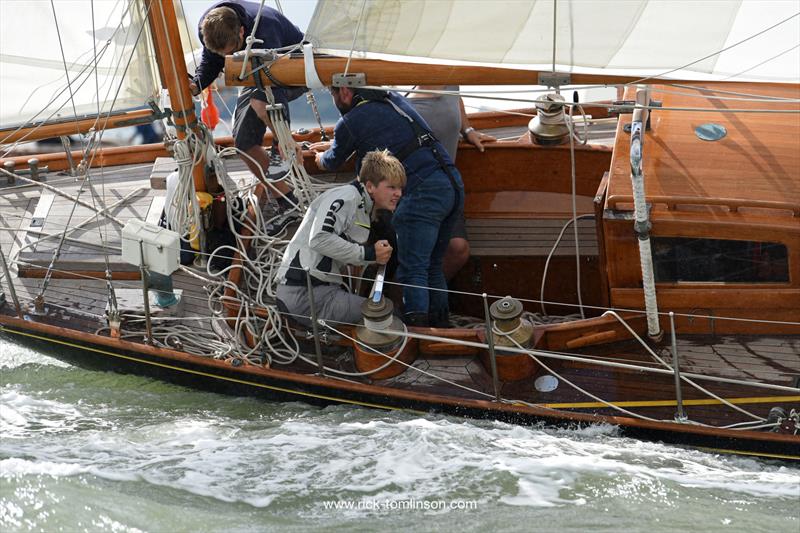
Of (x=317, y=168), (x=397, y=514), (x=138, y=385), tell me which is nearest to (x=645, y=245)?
(x=397, y=514)

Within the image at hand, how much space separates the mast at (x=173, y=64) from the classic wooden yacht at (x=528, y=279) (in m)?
0.01

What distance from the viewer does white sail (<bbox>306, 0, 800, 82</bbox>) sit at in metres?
5.14

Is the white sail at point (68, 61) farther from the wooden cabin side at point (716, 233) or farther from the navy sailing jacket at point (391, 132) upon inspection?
the wooden cabin side at point (716, 233)

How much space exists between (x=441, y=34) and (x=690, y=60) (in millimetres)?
1225

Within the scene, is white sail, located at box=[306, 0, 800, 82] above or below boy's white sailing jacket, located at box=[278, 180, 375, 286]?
above

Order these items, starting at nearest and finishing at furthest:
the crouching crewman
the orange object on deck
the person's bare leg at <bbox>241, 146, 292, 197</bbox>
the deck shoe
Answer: the crouching crewman < the deck shoe < the person's bare leg at <bbox>241, 146, 292, 197</bbox> < the orange object on deck

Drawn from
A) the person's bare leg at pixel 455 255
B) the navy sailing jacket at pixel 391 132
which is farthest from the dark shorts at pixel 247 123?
the person's bare leg at pixel 455 255

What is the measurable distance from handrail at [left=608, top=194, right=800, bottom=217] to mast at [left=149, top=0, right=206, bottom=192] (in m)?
2.49

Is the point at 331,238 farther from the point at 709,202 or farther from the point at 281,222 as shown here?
the point at 709,202

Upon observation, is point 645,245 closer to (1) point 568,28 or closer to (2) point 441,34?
(1) point 568,28

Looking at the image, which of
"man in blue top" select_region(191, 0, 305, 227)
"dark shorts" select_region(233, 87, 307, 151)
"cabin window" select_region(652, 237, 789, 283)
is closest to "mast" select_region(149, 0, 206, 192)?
"man in blue top" select_region(191, 0, 305, 227)

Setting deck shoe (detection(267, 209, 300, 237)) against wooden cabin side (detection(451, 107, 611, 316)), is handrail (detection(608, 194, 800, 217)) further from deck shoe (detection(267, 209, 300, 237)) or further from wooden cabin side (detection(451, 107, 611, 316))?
deck shoe (detection(267, 209, 300, 237))
